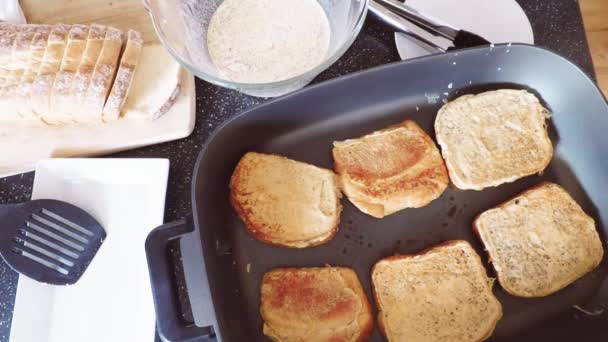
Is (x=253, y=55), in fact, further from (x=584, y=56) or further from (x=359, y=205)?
(x=584, y=56)

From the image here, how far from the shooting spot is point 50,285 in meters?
1.08

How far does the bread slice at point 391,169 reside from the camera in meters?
1.10

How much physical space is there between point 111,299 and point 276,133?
50cm

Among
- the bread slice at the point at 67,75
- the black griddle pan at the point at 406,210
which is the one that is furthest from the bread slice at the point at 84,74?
the black griddle pan at the point at 406,210

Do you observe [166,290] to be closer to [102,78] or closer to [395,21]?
[102,78]

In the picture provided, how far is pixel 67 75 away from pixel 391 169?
76 cm

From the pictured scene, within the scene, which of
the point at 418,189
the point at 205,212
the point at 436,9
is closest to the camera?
the point at 205,212

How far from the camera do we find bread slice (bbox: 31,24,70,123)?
1128 millimetres

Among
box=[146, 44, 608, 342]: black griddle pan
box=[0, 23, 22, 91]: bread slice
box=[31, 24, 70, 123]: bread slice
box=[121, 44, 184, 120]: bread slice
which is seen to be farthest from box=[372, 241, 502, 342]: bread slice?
box=[0, 23, 22, 91]: bread slice

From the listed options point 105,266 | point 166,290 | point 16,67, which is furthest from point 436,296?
point 16,67

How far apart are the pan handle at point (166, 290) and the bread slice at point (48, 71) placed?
0.44m

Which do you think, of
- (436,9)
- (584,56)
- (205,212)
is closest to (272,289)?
(205,212)

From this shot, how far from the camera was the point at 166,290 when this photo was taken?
94 cm

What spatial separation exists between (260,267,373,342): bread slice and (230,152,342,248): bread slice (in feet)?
0.25
